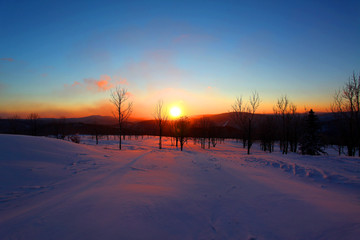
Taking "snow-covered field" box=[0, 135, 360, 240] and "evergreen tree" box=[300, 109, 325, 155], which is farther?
"evergreen tree" box=[300, 109, 325, 155]

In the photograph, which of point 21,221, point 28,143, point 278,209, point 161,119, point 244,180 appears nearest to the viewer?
point 21,221

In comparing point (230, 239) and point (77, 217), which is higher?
point (77, 217)

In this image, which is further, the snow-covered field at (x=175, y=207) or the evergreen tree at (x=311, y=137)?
the evergreen tree at (x=311, y=137)

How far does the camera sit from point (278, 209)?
12.3 ft

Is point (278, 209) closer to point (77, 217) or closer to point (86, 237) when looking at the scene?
point (86, 237)

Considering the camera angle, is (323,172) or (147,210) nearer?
(147,210)

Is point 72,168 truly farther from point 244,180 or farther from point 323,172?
point 323,172

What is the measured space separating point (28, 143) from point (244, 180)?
11587 mm

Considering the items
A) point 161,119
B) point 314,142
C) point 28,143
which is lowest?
point 314,142

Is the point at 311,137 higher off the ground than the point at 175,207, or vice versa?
the point at 311,137

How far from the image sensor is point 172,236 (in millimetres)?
2664

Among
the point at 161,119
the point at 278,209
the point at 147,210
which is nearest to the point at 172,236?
the point at 147,210

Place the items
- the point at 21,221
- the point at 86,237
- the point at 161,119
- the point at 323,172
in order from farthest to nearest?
the point at 161,119 → the point at 323,172 → the point at 21,221 → the point at 86,237

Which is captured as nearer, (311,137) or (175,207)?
(175,207)
